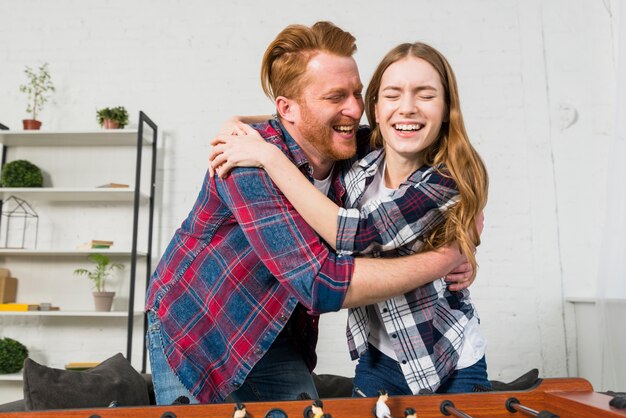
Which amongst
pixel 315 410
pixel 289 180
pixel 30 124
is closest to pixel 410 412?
pixel 315 410

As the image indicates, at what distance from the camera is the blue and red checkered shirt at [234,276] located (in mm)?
1438

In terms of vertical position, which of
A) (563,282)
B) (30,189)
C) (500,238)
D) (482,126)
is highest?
(482,126)

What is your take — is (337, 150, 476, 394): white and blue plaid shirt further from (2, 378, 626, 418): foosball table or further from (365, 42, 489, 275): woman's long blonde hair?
(2, 378, 626, 418): foosball table

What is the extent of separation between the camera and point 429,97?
167 cm

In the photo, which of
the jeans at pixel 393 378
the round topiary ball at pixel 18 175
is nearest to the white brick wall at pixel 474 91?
the round topiary ball at pixel 18 175

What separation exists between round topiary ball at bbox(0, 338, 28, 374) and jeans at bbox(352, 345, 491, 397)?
292 cm

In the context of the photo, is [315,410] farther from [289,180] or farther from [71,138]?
[71,138]

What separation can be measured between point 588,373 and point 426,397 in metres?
3.19

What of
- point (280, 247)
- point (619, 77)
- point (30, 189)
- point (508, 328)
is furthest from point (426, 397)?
point (30, 189)

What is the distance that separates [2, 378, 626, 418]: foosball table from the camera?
1163 millimetres

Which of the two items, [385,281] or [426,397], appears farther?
[385,281]

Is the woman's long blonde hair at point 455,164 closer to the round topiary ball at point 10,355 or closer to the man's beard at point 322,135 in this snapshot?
the man's beard at point 322,135

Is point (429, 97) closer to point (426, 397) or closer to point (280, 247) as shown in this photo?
point (280, 247)

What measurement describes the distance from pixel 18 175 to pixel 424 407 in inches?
143
